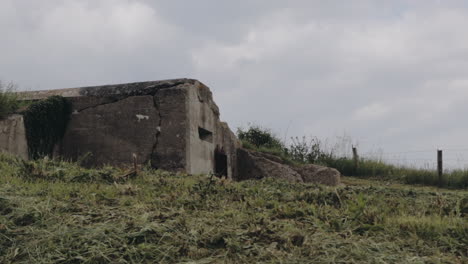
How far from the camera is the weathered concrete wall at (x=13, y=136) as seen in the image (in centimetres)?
577

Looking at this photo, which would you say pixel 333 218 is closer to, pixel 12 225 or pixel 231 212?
pixel 231 212

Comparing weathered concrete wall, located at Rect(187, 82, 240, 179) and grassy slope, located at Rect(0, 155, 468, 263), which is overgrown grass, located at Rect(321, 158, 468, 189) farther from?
grassy slope, located at Rect(0, 155, 468, 263)

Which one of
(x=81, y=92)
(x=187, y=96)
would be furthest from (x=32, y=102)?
(x=187, y=96)

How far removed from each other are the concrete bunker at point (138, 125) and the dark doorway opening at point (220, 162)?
2.30 ft

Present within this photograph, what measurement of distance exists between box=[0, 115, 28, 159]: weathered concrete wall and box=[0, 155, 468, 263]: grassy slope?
190cm

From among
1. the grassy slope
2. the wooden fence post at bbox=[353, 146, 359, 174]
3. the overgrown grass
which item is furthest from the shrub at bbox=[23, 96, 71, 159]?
the wooden fence post at bbox=[353, 146, 359, 174]

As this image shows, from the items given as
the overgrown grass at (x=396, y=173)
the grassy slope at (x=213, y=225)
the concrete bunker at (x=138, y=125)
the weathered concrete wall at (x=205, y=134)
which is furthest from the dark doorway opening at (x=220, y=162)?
the overgrown grass at (x=396, y=173)

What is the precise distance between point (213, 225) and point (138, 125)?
3.74 metres

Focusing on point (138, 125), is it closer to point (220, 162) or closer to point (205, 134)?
point (205, 134)

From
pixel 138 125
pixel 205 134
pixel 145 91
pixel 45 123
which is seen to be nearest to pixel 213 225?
pixel 138 125

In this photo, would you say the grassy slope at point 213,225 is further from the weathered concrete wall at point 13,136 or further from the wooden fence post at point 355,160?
the wooden fence post at point 355,160

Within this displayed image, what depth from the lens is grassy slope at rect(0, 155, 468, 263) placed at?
2.48 meters

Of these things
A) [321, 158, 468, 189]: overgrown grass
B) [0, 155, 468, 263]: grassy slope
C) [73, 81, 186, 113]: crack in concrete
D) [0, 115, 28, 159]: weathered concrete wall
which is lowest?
[321, 158, 468, 189]: overgrown grass

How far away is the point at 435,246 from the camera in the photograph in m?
2.71
